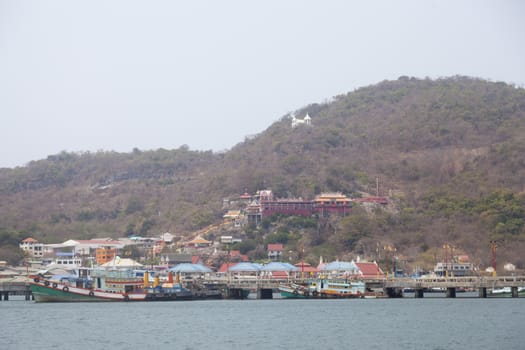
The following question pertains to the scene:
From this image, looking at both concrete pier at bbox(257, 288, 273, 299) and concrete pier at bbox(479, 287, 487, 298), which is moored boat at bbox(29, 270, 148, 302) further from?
concrete pier at bbox(479, 287, 487, 298)

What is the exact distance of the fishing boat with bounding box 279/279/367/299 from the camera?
326ft

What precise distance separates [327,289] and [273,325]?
31.1m

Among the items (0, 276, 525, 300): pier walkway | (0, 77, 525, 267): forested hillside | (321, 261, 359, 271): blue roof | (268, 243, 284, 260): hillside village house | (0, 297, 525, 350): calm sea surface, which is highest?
(0, 77, 525, 267): forested hillside

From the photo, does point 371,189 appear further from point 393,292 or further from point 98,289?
point 98,289

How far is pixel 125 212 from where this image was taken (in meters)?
180

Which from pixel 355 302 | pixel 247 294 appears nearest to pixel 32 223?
pixel 247 294

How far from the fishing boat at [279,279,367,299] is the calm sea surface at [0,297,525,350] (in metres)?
5.95

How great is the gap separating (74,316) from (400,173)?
93.9m

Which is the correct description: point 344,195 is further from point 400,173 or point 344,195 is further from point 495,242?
point 495,242

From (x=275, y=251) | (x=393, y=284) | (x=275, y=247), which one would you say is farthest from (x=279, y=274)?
(x=393, y=284)

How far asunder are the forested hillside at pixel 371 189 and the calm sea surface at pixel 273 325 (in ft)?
131

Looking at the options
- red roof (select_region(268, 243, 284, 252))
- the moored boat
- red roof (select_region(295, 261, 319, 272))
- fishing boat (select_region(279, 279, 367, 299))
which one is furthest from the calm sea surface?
red roof (select_region(268, 243, 284, 252))

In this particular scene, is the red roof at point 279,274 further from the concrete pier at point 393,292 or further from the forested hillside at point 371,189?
the concrete pier at point 393,292

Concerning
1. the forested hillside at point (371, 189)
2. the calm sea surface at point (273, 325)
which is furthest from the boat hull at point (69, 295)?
the forested hillside at point (371, 189)
